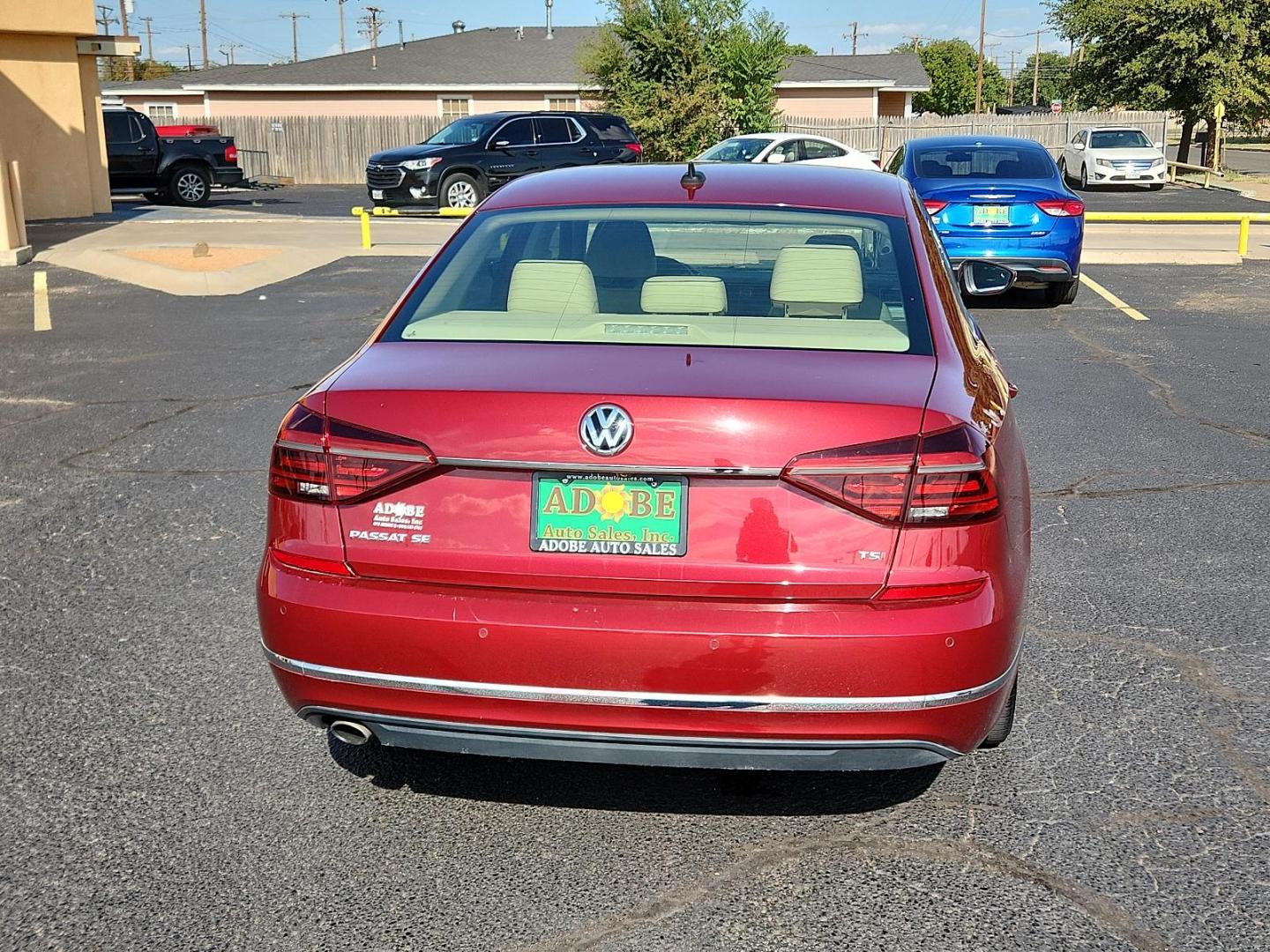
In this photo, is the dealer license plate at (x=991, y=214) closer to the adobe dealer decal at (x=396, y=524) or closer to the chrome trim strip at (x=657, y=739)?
the chrome trim strip at (x=657, y=739)

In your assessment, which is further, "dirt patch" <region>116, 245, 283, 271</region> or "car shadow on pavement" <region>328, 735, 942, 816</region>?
"dirt patch" <region>116, 245, 283, 271</region>

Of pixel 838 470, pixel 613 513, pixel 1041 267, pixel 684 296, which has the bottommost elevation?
pixel 1041 267

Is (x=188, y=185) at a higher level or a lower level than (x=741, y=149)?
lower

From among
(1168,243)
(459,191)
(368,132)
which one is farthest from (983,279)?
(368,132)

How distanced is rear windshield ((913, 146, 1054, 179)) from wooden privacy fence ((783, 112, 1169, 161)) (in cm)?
3159

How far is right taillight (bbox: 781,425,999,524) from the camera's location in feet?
10.2

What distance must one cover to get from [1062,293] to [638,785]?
445 inches

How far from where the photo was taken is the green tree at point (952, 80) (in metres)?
96.5

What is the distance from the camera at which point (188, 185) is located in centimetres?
2980

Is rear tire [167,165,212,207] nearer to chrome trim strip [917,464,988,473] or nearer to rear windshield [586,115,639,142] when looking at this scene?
rear windshield [586,115,639,142]

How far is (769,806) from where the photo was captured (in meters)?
3.83

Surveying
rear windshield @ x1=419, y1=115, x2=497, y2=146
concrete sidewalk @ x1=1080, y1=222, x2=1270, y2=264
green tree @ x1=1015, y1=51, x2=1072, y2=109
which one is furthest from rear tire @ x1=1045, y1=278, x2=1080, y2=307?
green tree @ x1=1015, y1=51, x2=1072, y2=109

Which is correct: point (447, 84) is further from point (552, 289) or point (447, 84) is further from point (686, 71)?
point (552, 289)

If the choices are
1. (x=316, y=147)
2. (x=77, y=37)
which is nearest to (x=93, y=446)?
(x=77, y=37)
